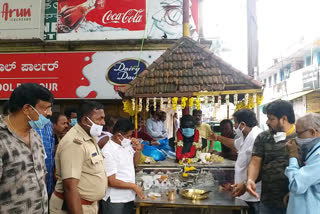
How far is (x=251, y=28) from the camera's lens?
687cm

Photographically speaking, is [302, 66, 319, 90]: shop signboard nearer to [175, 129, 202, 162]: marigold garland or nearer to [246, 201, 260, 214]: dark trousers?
[175, 129, 202, 162]: marigold garland

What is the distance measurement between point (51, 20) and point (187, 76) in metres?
5.80

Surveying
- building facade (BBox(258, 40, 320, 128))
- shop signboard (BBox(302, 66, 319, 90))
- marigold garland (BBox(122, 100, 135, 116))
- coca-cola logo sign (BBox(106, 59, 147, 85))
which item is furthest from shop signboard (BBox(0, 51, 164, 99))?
shop signboard (BBox(302, 66, 319, 90))

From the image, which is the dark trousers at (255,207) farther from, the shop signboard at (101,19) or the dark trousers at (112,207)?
the shop signboard at (101,19)

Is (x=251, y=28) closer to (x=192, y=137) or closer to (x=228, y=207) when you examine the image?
(x=192, y=137)

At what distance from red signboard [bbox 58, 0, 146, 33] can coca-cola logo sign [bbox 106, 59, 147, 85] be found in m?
1.10

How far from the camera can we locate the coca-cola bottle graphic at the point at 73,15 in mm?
8133

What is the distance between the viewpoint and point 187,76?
16.2ft

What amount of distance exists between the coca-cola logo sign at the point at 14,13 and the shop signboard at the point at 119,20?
3.29ft

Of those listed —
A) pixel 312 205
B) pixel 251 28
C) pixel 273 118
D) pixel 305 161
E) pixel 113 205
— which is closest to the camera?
pixel 312 205

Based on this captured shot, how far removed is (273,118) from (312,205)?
3.37 feet

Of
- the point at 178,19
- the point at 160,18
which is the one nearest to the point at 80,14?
the point at 160,18

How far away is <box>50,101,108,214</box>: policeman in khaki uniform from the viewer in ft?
7.76

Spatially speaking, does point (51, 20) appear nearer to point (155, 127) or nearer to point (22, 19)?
point (22, 19)
